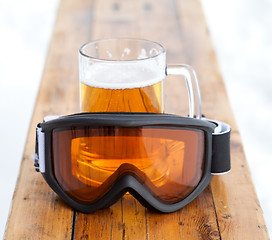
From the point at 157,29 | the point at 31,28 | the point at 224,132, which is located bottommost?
the point at 31,28

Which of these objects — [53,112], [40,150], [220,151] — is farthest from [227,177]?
[53,112]

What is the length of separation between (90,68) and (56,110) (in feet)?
1.31

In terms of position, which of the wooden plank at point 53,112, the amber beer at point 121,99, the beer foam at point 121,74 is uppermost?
the beer foam at point 121,74

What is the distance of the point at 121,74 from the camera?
908 mm

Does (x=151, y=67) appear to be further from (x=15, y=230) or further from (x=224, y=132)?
(x=15, y=230)

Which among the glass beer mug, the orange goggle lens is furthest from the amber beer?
the orange goggle lens

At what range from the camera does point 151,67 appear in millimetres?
918

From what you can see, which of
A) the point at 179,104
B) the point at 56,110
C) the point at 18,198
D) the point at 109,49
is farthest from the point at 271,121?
the point at 18,198

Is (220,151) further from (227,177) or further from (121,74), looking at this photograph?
(121,74)

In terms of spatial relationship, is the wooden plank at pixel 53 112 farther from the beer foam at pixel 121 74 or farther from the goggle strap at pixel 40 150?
the beer foam at pixel 121 74

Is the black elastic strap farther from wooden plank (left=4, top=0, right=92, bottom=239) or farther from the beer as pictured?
wooden plank (left=4, top=0, right=92, bottom=239)

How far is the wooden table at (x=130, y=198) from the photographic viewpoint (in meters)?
0.83

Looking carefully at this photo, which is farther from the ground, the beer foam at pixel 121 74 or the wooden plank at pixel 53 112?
the beer foam at pixel 121 74

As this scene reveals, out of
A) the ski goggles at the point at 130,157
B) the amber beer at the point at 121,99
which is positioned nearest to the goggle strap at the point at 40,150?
the ski goggles at the point at 130,157
